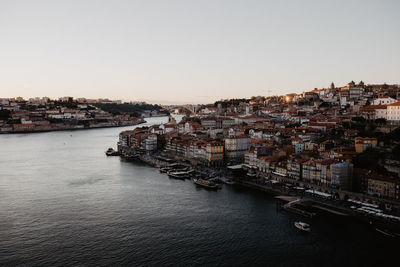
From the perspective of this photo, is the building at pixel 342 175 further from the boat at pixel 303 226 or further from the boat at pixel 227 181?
the boat at pixel 227 181

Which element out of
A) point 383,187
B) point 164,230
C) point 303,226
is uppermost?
point 383,187

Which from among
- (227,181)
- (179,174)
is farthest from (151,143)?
(227,181)


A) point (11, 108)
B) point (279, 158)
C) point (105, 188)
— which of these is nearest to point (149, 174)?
point (105, 188)

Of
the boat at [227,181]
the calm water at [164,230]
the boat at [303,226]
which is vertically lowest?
the calm water at [164,230]

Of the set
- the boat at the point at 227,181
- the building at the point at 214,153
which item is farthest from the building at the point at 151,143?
the boat at the point at 227,181

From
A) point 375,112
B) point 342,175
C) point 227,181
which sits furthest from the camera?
point 375,112

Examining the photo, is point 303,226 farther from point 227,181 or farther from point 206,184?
point 227,181

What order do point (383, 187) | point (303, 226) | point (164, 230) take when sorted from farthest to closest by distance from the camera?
point (383, 187), point (164, 230), point (303, 226)

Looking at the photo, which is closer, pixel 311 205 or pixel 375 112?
pixel 311 205

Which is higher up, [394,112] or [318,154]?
[394,112]
